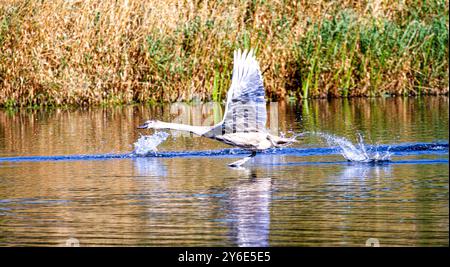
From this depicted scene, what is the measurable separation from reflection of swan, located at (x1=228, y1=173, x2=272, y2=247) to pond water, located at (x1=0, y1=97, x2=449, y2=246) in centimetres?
1

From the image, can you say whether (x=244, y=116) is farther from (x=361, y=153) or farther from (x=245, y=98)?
(x=361, y=153)

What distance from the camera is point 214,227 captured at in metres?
10.9

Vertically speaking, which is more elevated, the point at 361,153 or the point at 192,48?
the point at 192,48

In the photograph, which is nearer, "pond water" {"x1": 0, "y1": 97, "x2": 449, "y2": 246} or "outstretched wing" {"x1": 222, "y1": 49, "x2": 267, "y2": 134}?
"pond water" {"x1": 0, "y1": 97, "x2": 449, "y2": 246}

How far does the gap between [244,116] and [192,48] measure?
1176 centimetres

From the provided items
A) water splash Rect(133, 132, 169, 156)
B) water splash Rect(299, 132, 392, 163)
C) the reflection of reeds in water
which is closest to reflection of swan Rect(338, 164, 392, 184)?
water splash Rect(299, 132, 392, 163)

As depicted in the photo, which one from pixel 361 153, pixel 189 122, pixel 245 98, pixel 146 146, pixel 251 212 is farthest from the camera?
pixel 189 122

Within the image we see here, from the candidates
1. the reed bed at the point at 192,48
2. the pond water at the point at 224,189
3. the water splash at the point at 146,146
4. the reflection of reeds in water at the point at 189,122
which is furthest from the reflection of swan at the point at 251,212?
the reed bed at the point at 192,48

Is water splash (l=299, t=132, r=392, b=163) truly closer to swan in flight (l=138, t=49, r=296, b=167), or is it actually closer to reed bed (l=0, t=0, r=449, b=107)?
swan in flight (l=138, t=49, r=296, b=167)

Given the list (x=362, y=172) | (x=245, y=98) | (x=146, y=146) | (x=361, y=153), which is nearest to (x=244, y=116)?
(x=245, y=98)

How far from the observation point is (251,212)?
38.2 feet

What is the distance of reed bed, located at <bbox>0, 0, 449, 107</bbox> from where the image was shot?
2602cm
